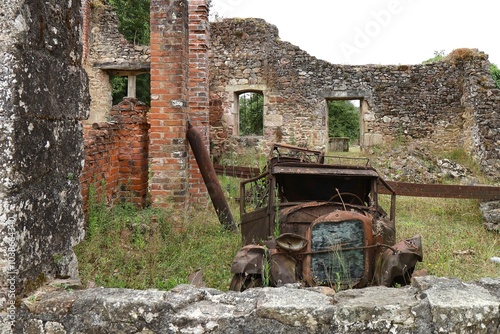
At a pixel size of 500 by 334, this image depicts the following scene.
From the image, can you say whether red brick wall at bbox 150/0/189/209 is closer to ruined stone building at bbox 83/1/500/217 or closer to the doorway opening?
ruined stone building at bbox 83/1/500/217

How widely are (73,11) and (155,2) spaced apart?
13.9 ft

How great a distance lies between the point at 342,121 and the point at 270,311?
26.4 metres

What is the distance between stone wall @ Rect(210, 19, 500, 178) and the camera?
47.3ft

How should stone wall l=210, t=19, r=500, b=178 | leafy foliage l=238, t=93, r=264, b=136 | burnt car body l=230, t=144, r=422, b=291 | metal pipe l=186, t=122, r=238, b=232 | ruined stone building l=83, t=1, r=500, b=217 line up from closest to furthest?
burnt car body l=230, t=144, r=422, b=291 → metal pipe l=186, t=122, r=238, b=232 → ruined stone building l=83, t=1, r=500, b=217 → stone wall l=210, t=19, r=500, b=178 → leafy foliage l=238, t=93, r=264, b=136

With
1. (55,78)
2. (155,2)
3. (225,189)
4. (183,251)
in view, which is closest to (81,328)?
(55,78)

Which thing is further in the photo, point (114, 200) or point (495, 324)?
point (114, 200)

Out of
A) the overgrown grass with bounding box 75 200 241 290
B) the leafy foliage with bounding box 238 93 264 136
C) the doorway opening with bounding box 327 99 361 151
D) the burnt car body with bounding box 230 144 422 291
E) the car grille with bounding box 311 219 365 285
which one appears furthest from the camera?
the doorway opening with bounding box 327 99 361 151

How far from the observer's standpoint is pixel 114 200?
6289mm

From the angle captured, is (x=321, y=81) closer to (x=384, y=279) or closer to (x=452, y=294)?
(x=384, y=279)

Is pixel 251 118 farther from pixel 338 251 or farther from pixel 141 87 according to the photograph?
pixel 338 251

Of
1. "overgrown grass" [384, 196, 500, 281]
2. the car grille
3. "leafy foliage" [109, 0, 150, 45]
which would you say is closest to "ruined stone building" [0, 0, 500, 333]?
the car grille

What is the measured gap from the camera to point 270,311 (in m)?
1.91

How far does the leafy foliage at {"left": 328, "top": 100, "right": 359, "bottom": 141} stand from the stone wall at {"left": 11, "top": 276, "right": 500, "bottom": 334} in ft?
82.6

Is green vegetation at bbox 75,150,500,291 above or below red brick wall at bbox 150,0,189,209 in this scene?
below
